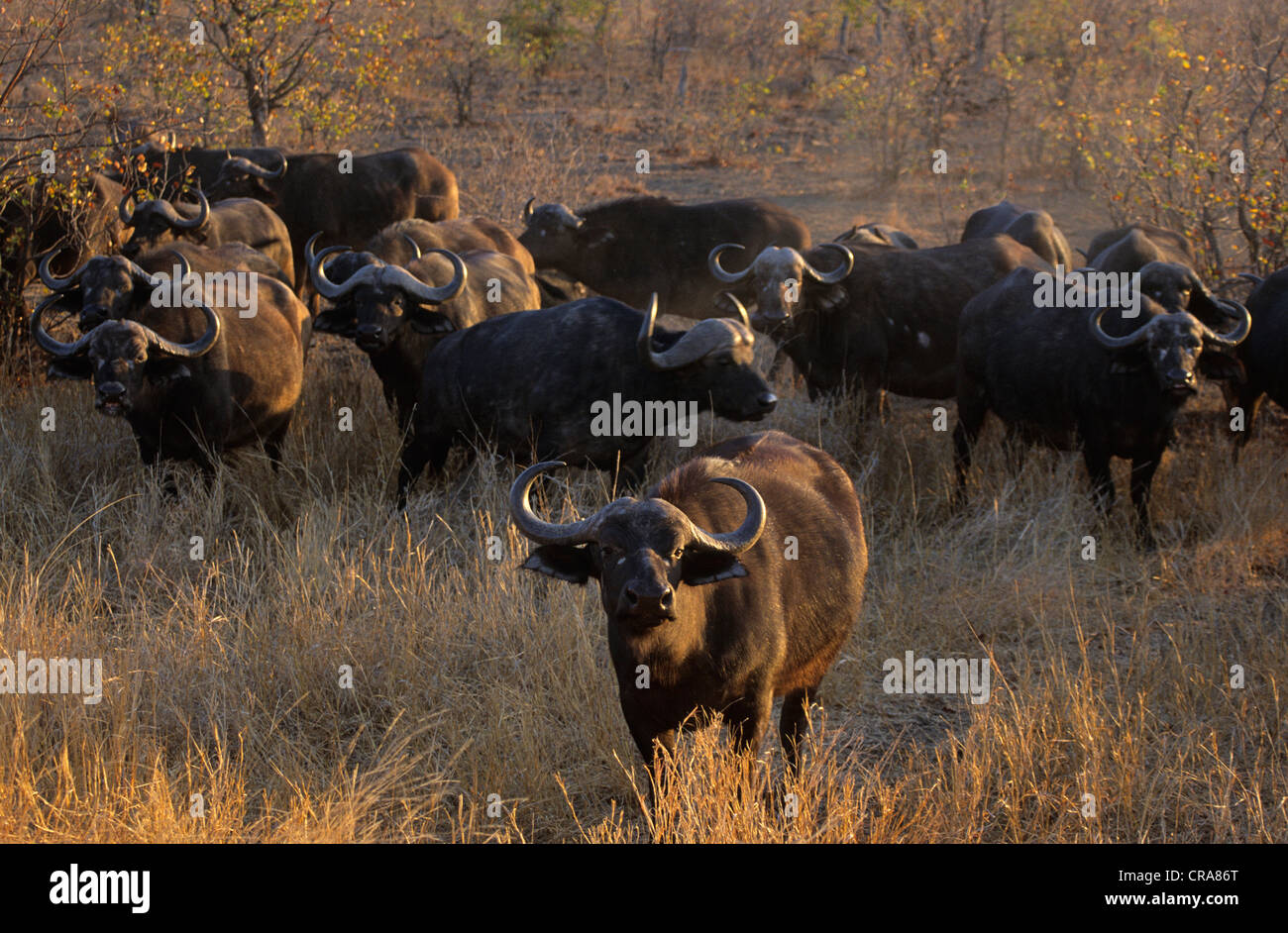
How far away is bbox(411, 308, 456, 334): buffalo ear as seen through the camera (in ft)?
27.2

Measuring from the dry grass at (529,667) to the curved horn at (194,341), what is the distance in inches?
30.1

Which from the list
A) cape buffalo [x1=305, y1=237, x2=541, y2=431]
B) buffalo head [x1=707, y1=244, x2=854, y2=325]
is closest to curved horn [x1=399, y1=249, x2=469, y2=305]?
cape buffalo [x1=305, y1=237, x2=541, y2=431]

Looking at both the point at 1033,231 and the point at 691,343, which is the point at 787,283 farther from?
the point at 1033,231

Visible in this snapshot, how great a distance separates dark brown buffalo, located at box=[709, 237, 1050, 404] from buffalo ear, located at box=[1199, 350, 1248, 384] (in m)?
1.95

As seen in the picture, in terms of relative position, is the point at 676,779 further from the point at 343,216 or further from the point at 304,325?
the point at 343,216

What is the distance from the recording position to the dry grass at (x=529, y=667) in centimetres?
462

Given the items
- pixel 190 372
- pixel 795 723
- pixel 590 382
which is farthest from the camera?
pixel 190 372

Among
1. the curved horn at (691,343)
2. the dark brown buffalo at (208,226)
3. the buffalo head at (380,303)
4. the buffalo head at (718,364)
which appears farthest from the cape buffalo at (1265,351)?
the dark brown buffalo at (208,226)

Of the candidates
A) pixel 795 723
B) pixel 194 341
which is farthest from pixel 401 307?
pixel 795 723

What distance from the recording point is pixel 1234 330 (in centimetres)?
770

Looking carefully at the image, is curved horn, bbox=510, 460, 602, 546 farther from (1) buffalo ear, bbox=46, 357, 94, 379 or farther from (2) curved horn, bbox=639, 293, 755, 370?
(1) buffalo ear, bbox=46, 357, 94, 379

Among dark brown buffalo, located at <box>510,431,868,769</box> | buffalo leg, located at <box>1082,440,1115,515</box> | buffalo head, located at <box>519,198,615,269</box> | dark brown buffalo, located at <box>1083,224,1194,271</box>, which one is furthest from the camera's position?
buffalo head, located at <box>519,198,615,269</box>

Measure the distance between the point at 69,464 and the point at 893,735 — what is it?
17.4 feet

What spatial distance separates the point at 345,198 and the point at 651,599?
10.6m
